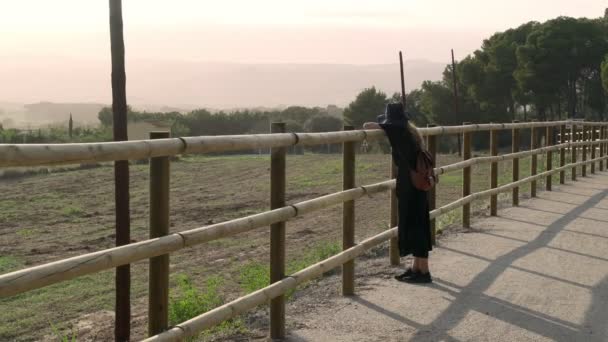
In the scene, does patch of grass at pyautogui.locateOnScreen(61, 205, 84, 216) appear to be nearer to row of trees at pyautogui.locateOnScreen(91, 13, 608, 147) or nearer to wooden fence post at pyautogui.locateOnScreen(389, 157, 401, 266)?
wooden fence post at pyautogui.locateOnScreen(389, 157, 401, 266)

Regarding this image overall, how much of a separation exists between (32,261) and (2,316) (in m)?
4.10

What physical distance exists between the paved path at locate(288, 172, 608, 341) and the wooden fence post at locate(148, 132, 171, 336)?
55.6 inches

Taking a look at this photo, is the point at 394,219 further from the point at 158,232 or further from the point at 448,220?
the point at 448,220

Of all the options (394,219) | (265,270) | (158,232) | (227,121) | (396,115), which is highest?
(396,115)

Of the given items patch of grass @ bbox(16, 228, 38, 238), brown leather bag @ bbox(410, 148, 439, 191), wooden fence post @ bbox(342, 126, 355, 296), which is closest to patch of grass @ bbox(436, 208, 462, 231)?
brown leather bag @ bbox(410, 148, 439, 191)

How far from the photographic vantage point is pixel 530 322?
5.68 metres

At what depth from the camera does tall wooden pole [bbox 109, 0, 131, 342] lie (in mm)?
6547

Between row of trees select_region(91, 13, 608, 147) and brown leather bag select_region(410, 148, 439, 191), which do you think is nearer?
brown leather bag select_region(410, 148, 439, 191)

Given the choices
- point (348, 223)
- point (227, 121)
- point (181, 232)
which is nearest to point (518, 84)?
point (227, 121)

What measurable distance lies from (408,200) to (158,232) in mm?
3033

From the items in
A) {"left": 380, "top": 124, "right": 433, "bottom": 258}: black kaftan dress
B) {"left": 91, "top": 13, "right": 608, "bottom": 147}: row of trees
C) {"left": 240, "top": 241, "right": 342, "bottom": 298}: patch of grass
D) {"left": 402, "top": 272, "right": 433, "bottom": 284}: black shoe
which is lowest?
{"left": 240, "top": 241, "right": 342, "bottom": 298}: patch of grass

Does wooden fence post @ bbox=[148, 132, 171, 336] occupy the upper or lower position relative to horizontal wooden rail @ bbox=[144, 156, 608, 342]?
upper

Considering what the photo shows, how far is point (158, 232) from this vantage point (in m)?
4.06

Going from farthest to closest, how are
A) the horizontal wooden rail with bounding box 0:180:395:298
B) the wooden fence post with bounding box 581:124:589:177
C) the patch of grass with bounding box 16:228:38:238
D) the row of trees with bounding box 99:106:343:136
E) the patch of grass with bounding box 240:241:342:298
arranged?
the row of trees with bounding box 99:106:343:136
the wooden fence post with bounding box 581:124:589:177
the patch of grass with bounding box 16:228:38:238
the patch of grass with bounding box 240:241:342:298
the horizontal wooden rail with bounding box 0:180:395:298
